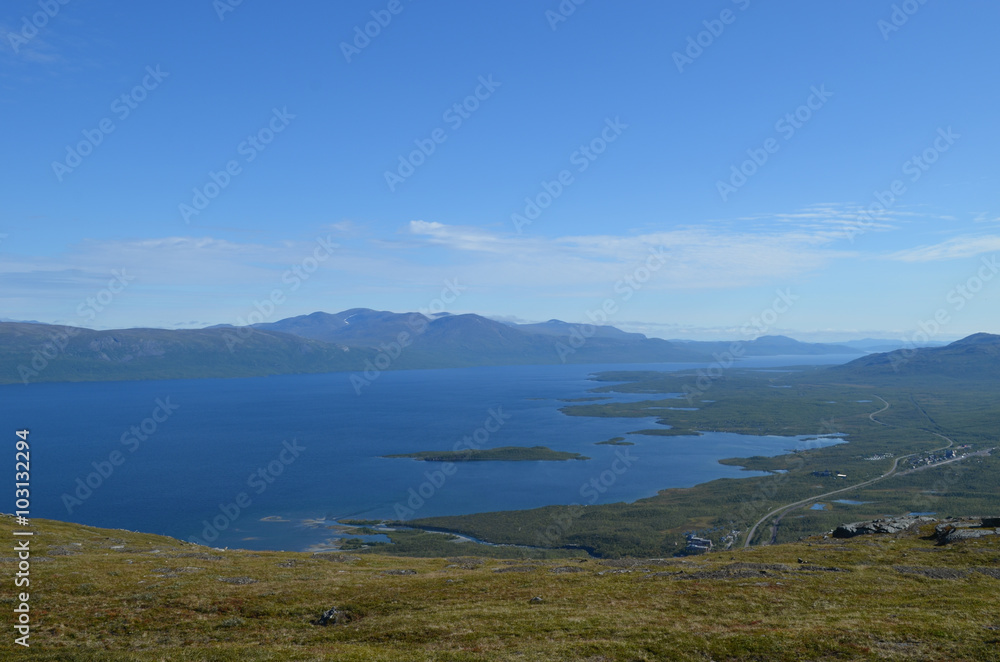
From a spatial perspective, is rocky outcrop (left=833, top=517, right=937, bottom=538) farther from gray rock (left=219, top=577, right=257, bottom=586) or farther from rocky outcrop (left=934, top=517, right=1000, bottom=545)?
gray rock (left=219, top=577, right=257, bottom=586)

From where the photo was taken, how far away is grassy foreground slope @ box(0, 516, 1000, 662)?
2683 cm

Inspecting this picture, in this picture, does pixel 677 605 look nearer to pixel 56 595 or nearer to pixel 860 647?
pixel 860 647

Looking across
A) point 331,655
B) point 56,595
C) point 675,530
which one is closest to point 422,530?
point 675,530

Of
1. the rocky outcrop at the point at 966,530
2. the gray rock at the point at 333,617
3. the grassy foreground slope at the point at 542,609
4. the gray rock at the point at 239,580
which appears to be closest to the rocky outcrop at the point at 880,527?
the rocky outcrop at the point at 966,530

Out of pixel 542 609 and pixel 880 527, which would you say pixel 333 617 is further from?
pixel 880 527

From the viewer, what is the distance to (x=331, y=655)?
86.3 ft

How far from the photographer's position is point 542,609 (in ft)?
114

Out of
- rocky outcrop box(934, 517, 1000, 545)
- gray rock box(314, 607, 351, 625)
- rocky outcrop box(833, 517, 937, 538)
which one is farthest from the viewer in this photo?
rocky outcrop box(833, 517, 937, 538)

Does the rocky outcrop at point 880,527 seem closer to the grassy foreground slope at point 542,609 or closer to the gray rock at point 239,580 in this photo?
the grassy foreground slope at point 542,609

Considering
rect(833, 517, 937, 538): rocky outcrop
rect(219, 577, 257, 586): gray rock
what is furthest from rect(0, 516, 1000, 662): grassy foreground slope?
rect(833, 517, 937, 538): rocky outcrop

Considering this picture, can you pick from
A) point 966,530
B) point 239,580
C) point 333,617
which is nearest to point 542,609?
point 333,617

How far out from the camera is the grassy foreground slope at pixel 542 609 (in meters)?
26.8

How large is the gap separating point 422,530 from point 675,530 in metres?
65.2

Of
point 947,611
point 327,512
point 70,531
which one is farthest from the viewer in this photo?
point 327,512
